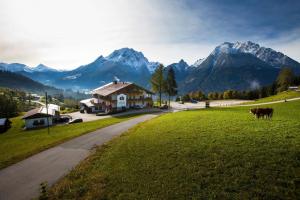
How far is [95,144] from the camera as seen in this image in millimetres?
29281

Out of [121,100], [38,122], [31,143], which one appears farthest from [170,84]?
[31,143]

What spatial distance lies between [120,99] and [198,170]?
7609 cm

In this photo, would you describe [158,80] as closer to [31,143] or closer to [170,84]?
[170,84]

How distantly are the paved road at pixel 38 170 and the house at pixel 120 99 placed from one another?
192 feet

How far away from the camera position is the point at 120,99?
8956 centimetres

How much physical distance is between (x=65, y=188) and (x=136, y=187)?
18.5 feet

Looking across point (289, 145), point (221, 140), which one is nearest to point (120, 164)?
point (221, 140)

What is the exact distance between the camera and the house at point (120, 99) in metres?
88.2

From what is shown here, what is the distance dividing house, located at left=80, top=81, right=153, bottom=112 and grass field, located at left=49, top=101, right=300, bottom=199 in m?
66.1

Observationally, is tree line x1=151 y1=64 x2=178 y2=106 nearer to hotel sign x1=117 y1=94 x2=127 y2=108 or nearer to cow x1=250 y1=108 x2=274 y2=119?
hotel sign x1=117 y1=94 x2=127 y2=108

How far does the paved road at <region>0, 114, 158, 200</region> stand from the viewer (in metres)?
16.4

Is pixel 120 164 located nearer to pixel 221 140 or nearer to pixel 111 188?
pixel 111 188

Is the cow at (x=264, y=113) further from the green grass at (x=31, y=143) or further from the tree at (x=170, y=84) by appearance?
the tree at (x=170, y=84)

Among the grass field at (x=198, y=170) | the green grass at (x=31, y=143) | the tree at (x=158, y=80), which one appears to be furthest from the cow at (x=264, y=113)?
the tree at (x=158, y=80)
